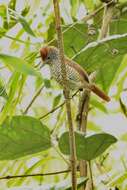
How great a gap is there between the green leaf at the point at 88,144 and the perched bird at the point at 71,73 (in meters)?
0.14

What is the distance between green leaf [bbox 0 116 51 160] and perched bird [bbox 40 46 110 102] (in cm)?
13

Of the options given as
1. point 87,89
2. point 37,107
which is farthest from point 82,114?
point 37,107

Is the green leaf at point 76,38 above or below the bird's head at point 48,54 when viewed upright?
above

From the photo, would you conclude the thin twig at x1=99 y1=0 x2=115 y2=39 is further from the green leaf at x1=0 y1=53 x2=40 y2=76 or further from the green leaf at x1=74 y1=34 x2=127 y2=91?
the green leaf at x1=0 y1=53 x2=40 y2=76

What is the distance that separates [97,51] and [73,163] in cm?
17

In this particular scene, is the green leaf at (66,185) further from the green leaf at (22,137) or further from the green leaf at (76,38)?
the green leaf at (76,38)

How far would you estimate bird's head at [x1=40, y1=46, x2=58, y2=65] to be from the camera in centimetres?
92

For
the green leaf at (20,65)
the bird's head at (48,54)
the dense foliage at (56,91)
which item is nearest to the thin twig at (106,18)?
the dense foliage at (56,91)

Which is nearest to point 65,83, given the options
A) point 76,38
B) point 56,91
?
point 76,38

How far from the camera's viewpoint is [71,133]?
0.51 meters

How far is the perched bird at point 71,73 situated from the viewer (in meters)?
0.78

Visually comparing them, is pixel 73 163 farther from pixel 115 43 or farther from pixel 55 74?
pixel 55 74

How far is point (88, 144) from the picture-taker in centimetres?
62

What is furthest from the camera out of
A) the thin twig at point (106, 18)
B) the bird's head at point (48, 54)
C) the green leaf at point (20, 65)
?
the bird's head at point (48, 54)
